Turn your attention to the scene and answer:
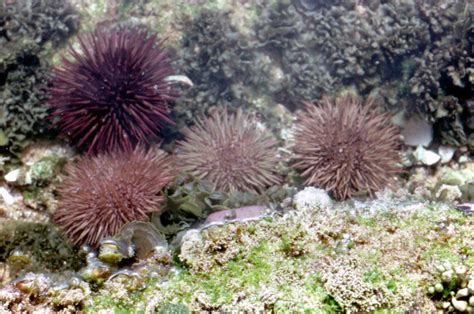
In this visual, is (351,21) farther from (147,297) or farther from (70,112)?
(147,297)

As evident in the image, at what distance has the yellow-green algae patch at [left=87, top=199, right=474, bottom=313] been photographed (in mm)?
2742

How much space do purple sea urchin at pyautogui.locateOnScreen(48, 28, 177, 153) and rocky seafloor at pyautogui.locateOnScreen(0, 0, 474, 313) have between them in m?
0.59

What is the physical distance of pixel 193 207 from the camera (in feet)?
14.2

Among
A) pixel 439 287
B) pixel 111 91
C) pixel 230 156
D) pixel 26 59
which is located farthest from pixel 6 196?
pixel 439 287

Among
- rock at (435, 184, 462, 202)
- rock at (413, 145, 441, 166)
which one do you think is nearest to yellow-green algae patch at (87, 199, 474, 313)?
rock at (435, 184, 462, 202)

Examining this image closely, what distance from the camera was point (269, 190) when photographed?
4789 millimetres

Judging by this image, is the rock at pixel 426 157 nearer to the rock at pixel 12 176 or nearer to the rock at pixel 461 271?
the rock at pixel 461 271

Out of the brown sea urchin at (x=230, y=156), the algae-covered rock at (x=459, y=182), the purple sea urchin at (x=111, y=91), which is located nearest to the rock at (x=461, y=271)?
the algae-covered rock at (x=459, y=182)

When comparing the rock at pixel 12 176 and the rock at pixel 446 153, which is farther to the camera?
the rock at pixel 446 153

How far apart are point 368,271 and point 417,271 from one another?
13.3 inches

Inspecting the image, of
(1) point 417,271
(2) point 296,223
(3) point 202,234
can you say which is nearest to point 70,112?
(3) point 202,234

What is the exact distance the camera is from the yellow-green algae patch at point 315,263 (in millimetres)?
2742

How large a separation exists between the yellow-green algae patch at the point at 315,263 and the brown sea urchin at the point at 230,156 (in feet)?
4.93

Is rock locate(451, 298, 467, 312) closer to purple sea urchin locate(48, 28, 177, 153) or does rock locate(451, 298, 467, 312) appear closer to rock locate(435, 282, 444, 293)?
rock locate(435, 282, 444, 293)
